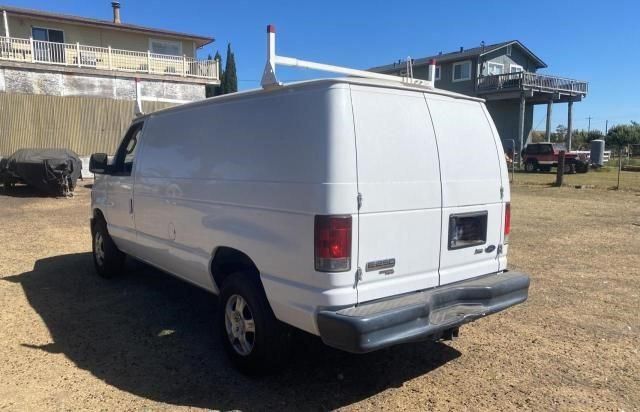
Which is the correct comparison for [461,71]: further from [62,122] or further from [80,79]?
[62,122]

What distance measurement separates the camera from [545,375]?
3.90 meters

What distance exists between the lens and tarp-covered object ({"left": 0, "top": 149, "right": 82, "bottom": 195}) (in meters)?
15.5

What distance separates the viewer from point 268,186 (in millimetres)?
3477

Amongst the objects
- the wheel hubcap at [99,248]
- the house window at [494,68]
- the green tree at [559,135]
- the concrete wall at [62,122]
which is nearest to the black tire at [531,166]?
the house window at [494,68]

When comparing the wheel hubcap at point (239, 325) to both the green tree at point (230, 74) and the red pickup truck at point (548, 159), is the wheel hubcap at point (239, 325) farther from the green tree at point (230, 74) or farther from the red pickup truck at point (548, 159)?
the green tree at point (230, 74)

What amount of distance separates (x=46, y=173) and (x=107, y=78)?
871 cm

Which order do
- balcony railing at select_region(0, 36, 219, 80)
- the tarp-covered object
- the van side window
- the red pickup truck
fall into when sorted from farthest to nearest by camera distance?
the red pickup truck → balcony railing at select_region(0, 36, 219, 80) → the tarp-covered object → the van side window

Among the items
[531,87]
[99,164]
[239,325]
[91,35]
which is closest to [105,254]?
[99,164]

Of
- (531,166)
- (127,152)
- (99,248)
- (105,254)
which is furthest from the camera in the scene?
(531,166)

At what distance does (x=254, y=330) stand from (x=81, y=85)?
21.7 meters

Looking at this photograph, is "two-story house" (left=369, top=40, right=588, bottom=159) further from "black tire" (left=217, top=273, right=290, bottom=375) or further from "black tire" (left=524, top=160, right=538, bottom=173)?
"black tire" (left=217, top=273, right=290, bottom=375)

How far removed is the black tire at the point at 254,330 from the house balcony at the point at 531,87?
35.1 m

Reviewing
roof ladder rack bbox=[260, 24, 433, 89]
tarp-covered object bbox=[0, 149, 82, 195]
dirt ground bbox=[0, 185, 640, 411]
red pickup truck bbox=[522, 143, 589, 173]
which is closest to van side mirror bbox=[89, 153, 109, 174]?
dirt ground bbox=[0, 185, 640, 411]

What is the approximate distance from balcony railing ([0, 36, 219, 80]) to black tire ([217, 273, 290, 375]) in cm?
2149
